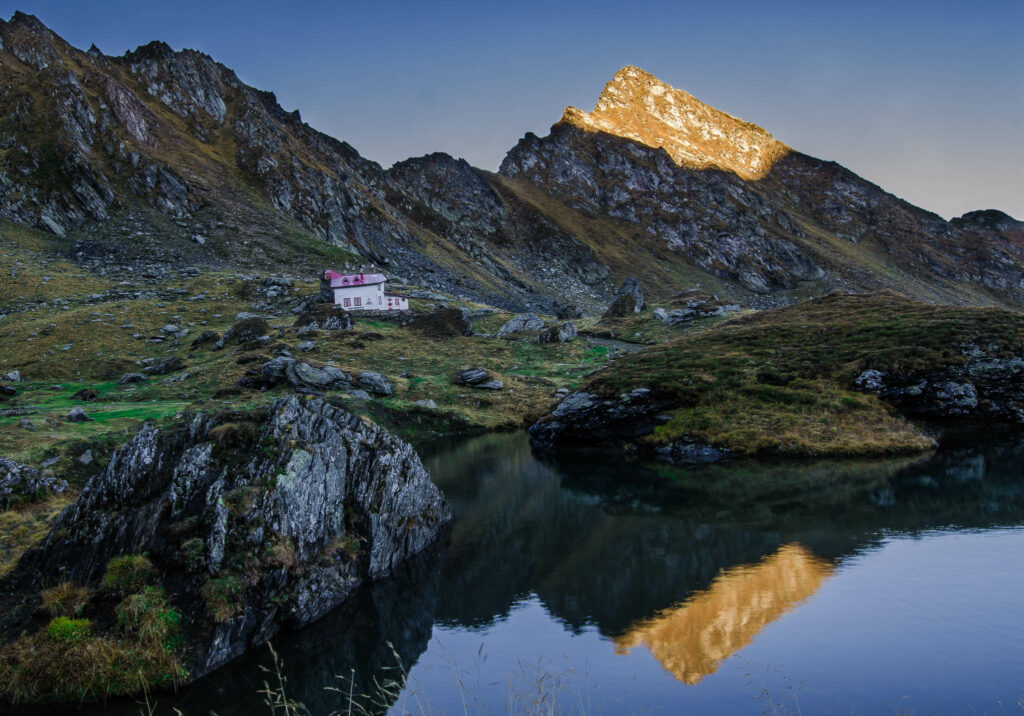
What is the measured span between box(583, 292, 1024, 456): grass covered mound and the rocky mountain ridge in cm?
7190

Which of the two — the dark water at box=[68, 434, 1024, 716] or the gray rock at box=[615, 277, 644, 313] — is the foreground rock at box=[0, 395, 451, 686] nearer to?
the dark water at box=[68, 434, 1024, 716]

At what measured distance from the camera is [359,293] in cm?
8838

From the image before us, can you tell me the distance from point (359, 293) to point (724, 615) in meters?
77.6

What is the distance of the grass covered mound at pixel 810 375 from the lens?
130 ft

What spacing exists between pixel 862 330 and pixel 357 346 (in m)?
51.5

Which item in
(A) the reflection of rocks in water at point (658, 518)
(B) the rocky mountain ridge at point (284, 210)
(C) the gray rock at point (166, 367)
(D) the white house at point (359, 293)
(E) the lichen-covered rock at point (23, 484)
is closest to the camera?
(A) the reflection of rocks in water at point (658, 518)

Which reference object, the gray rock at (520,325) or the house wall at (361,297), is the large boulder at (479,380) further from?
the house wall at (361,297)

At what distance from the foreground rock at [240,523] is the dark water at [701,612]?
4.18ft

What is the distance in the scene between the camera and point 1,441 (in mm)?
30578

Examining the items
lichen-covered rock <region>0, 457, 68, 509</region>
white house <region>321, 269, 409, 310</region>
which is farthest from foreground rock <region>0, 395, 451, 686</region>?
white house <region>321, 269, 409, 310</region>

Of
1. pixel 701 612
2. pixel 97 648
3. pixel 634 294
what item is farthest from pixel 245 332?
pixel 634 294

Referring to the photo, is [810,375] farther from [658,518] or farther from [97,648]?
[97,648]

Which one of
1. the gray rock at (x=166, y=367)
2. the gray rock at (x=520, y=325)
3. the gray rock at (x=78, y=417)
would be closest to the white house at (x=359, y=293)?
the gray rock at (x=520, y=325)

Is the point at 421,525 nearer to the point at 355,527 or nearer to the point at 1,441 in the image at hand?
the point at 355,527
